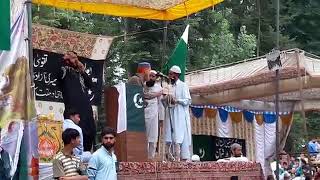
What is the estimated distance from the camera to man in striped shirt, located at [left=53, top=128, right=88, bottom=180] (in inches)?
244

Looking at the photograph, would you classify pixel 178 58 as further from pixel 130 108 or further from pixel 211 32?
pixel 211 32

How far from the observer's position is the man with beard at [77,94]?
7719mm

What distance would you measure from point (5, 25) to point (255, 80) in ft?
21.6

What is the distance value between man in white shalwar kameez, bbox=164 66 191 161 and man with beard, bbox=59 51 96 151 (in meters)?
1.78

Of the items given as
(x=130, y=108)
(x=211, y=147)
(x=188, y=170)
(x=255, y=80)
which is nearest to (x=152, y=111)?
(x=130, y=108)

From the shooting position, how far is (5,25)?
622cm

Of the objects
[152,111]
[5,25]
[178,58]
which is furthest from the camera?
[178,58]

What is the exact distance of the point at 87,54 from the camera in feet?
32.6

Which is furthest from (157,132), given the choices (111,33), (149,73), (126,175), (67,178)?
(111,33)

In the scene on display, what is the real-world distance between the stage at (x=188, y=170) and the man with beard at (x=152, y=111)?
0.63m

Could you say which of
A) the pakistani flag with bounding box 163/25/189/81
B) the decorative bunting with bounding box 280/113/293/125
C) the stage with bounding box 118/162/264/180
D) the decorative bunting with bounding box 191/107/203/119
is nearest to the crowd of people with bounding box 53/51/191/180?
the stage with bounding box 118/162/264/180

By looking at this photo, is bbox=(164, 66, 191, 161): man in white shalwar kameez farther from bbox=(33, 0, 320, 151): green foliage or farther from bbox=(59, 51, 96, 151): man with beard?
bbox=(33, 0, 320, 151): green foliage

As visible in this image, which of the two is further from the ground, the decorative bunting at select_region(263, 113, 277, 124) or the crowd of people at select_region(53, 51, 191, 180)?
the decorative bunting at select_region(263, 113, 277, 124)

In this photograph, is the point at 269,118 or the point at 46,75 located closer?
the point at 46,75
